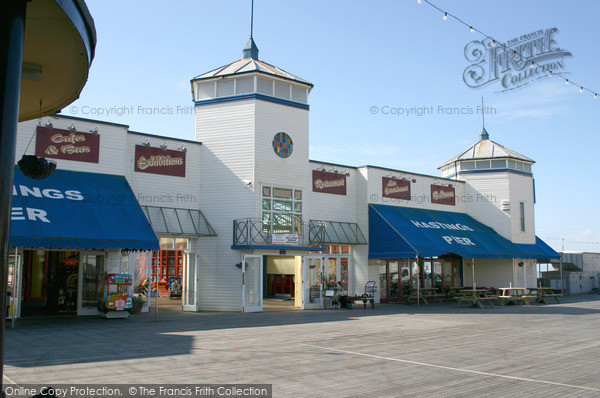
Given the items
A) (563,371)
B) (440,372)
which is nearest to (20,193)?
(440,372)

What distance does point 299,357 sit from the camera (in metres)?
8.98

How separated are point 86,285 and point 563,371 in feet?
46.4

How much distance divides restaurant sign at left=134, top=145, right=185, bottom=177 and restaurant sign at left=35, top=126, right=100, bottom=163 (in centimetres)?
152

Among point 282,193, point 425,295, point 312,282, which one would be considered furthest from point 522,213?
point 282,193

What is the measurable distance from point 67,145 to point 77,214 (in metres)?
2.75

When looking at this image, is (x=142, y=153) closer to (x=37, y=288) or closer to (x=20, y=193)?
(x=20, y=193)

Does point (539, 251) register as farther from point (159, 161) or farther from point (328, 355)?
point (328, 355)

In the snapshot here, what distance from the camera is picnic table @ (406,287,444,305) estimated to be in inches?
912

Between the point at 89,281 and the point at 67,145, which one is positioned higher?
the point at 67,145

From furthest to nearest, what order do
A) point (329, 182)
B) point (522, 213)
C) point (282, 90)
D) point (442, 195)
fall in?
point (522, 213) → point (442, 195) → point (329, 182) → point (282, 90)

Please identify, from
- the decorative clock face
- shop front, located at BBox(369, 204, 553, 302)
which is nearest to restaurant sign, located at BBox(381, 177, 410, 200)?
shop front, located at BBox(369, 204, 553, 302)

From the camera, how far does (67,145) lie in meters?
16.5

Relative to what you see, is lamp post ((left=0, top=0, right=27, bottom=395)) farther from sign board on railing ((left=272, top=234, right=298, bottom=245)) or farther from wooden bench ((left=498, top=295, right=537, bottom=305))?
wooden bench ((left=498, top=295, right=537, bottom=305))

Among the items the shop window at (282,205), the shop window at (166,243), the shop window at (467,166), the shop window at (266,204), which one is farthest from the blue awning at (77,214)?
the shop window at (467,166)
